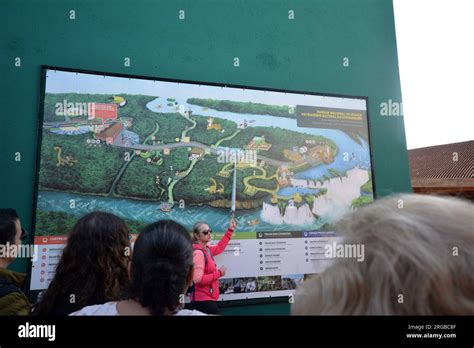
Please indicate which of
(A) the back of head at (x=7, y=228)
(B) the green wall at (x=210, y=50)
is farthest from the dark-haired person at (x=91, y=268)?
(B) the green wall at (x=210, y=50)

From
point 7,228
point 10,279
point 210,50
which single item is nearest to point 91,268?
point 10,279

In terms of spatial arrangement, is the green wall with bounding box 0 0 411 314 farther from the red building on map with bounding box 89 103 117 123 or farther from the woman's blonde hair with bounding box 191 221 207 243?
the woman's blonde hair with bounding box 191 221 207 243

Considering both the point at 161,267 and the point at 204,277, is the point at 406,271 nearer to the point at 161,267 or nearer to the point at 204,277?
the point at 161,267

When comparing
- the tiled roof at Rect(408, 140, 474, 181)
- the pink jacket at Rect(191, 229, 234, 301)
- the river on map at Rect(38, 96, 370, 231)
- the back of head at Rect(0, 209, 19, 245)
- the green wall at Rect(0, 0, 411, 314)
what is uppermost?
the tiled roof at Rect(408, 140, 474, 181)

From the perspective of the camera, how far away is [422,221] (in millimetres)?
569

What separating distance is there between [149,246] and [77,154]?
1741 mm

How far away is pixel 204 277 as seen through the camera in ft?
8.02

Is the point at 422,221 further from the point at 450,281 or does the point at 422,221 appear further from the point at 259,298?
the point at 259,298

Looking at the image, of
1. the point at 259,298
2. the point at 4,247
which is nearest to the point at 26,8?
the point at 4,247

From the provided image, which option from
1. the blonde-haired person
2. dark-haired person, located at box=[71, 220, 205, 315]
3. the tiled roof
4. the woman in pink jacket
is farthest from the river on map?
the tiled roof

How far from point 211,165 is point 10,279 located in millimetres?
1717

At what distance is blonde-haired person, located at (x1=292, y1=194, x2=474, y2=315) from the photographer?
0.52m

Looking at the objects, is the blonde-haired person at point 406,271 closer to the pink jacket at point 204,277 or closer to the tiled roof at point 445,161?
the pink jacket at point 204,277

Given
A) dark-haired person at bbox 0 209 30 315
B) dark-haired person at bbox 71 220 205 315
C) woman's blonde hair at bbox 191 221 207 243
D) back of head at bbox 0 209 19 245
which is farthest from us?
woman's blonde hair at bbox 191 221 207 243
